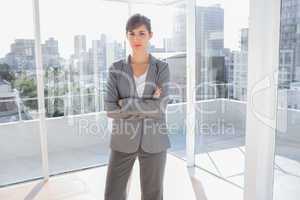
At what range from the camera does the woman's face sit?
A: 199cm

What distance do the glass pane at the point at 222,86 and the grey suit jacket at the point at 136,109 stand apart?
3.38 feet

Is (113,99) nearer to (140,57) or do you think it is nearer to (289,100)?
(140,57)

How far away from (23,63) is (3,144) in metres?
0.93

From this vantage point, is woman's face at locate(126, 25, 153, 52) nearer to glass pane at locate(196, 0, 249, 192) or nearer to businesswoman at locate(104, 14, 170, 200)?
businesswoman at locate(104, 14, 170, 200)

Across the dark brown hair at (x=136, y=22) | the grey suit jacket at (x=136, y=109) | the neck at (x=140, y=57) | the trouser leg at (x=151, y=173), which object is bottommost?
the trouser leg at (x=151, y=173)

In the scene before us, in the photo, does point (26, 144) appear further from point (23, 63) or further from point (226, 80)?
point (226, 80)

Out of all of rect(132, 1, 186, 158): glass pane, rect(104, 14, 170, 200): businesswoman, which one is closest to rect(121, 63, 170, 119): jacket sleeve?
rect(104, 14, 170, 200): businesswoman

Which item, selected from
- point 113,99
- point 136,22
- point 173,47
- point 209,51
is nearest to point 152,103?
point 113,99

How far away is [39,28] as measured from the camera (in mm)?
3109

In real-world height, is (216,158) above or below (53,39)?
below

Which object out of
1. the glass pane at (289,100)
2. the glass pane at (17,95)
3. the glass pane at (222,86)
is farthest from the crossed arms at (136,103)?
the glass pane at (17,95)

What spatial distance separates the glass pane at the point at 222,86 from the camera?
A: 2805mm

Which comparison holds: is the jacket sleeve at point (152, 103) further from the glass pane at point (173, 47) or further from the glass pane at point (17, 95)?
the glass pane at point (173, 47)

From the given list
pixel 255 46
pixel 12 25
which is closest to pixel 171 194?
pixel 255 46
